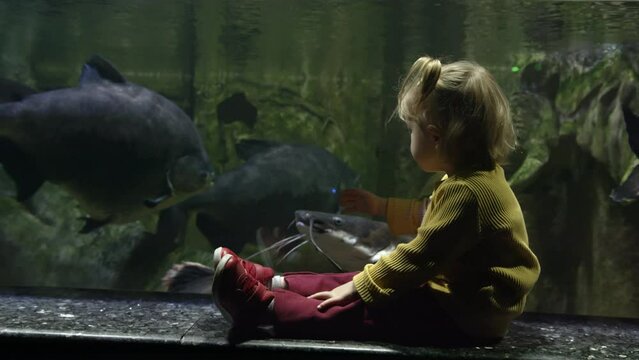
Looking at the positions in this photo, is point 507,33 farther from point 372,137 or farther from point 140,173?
point 140,173

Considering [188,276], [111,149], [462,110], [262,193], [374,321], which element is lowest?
[262,193]

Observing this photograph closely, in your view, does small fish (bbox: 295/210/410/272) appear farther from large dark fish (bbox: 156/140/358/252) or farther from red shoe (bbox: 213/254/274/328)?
large dark fish (bbox: 156/140/358/252)

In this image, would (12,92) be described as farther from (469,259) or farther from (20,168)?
(469,259)

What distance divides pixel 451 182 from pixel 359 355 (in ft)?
2.16

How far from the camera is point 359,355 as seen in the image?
192 centimetres

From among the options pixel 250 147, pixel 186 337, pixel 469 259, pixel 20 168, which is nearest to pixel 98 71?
pixel 20 168

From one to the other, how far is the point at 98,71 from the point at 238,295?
2697 millimetres

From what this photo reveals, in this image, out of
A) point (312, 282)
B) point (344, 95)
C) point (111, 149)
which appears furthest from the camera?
point (344, 95)

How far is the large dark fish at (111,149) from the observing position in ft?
13.0

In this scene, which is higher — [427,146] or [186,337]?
[427,146]

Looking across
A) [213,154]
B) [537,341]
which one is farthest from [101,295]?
[213,154]

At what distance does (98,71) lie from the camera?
3.98 meters

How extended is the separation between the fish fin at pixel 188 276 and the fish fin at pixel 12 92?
195 cm

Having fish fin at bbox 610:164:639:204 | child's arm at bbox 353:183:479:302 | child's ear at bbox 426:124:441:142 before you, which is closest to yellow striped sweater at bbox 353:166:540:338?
child's arm at bbox 353:183:479:302
